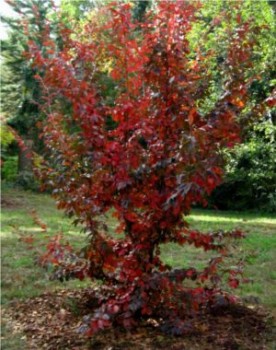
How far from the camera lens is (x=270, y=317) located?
3920mm

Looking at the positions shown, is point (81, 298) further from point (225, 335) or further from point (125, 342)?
point (225, 335)

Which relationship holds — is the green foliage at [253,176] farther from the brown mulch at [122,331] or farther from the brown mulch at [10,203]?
the brown mulch at [122,331]

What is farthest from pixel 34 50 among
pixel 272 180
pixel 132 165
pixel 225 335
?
pixel 272 180

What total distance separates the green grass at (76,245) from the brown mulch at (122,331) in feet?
1.11

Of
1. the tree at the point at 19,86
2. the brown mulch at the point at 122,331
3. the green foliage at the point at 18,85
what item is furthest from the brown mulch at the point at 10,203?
the brown mulch at the point at 122,331

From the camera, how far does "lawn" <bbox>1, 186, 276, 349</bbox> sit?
458cm

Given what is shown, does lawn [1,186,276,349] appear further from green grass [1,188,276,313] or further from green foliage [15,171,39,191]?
green foliage [15,171,39,191]

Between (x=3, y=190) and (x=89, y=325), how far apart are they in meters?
10.4

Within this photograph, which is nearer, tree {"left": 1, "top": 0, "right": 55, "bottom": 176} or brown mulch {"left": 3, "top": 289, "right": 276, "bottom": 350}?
brown mulch {"left": 3, "top": 289, "right": 276, "bottom": 350}

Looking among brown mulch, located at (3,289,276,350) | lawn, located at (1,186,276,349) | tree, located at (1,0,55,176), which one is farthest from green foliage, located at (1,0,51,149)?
brown mulch, located at (3,289,276,350)

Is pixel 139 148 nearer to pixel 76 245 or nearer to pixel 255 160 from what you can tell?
pixel 76 245

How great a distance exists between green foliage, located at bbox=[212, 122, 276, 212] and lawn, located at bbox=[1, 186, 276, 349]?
0.89 metres

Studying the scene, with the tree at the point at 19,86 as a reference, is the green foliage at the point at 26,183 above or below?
below

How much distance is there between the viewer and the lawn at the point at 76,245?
4.58 meters
